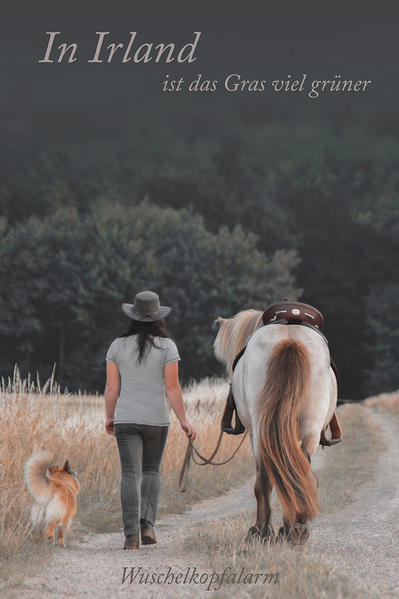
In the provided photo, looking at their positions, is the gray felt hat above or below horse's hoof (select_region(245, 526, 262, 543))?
above

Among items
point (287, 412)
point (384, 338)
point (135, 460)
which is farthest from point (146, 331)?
point (384, 338)

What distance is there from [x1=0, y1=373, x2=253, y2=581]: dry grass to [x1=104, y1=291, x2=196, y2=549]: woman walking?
788 mm

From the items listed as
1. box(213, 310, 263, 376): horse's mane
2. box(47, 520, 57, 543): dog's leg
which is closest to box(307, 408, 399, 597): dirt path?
box(213, 310, 263, 376): horse's mane

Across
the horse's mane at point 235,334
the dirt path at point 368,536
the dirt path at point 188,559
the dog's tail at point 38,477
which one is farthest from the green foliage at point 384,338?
the dog's tail at point 38,477

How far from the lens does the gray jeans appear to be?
629 cm

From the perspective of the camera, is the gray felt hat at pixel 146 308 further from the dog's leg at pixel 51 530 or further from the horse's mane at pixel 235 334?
the dog's leg at pixel 51 530

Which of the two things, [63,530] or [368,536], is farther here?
[368,536]

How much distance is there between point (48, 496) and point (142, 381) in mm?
1131

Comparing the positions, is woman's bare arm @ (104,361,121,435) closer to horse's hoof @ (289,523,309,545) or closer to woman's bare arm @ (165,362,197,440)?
woman's bare arm @ (165,362,197,440)

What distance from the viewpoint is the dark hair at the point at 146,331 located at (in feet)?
21.0

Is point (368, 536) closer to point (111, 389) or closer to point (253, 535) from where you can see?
point (253, 535)

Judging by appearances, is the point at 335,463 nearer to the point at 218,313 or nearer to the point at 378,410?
the point at 378,410

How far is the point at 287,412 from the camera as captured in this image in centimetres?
600

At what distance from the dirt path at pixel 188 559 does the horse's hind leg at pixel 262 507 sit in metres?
0.43
